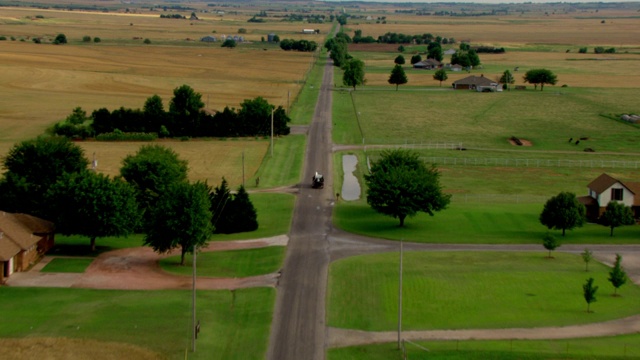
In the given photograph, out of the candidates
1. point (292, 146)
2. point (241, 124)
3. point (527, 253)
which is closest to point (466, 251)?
point (527, 253)

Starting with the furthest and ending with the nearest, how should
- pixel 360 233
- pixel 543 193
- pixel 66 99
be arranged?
pixel 66 99
pixel 543 193
pixel 360 233

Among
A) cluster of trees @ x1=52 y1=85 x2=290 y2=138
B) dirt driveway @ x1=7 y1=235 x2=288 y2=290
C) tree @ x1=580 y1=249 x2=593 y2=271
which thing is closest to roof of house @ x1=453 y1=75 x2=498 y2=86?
cluster of trees @ x1=52 y1=85 x2=290 y2=138

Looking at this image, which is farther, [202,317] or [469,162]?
[469,162]

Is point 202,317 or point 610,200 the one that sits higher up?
point 610,200

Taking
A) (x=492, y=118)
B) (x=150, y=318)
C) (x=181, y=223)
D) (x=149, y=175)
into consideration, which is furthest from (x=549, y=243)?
(x=492, y=118)

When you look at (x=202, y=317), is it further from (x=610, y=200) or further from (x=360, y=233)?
(x=610, y=200)

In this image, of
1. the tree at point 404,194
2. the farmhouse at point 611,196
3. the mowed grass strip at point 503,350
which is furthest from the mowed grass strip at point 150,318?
the farmhouse at point 611,196
